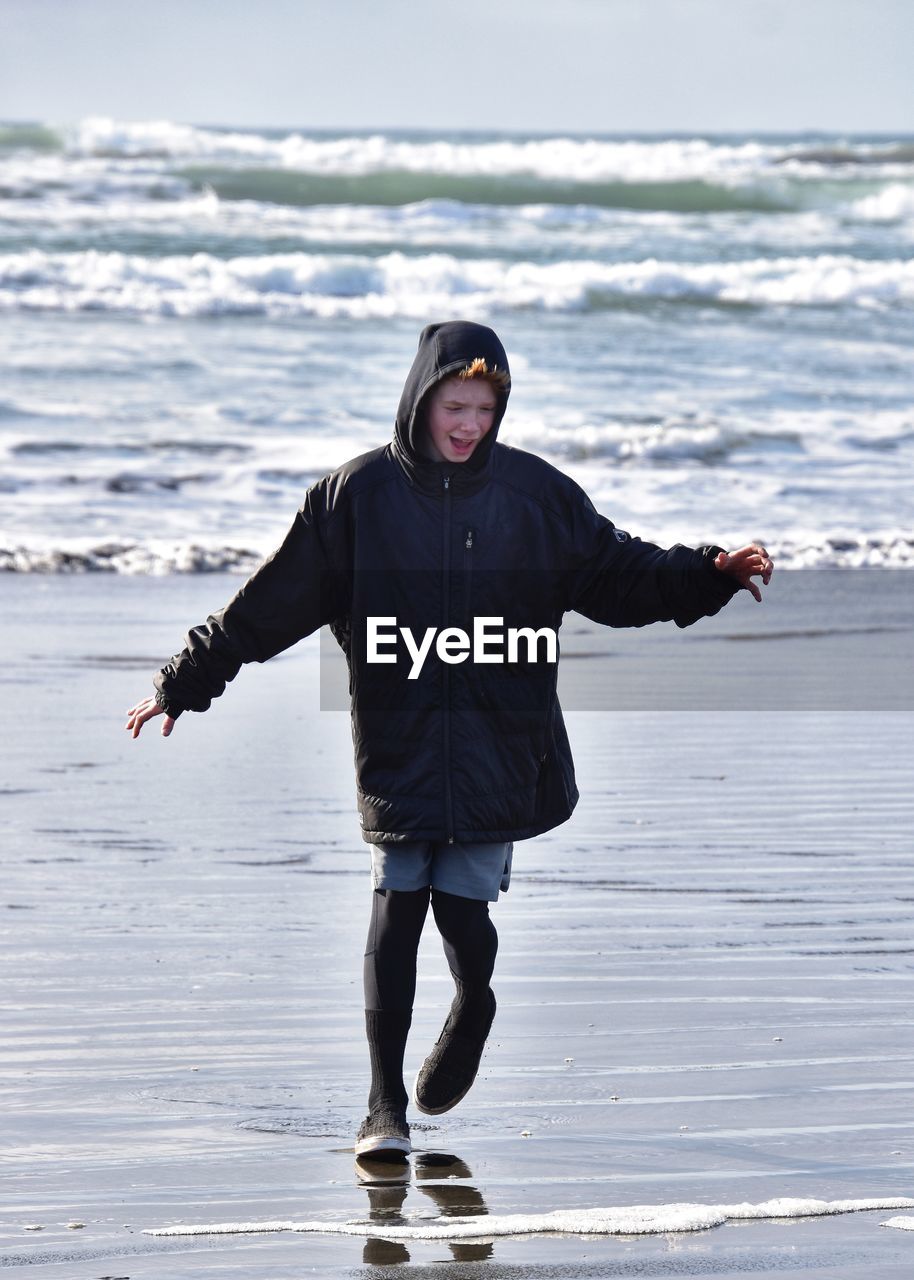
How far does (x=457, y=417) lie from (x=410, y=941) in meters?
0.98

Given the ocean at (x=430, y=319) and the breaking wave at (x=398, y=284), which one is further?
the breaking wave at (x=398, y=284)

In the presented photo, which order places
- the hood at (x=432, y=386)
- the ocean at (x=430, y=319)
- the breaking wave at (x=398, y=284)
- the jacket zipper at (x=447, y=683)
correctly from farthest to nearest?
the breaking wave at (x=398, y=284)
the ocean at (x=430, y=319)
the hood at (x=432, y=386)
the jacket zipper at (x=447, y=683)

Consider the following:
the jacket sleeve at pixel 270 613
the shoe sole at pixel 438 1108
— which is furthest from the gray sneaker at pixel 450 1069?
the jacket sleeve at pixel 270 613

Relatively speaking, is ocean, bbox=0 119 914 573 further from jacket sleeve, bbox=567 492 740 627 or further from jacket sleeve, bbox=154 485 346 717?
jacket sleeve, bbox=567 492 740 627

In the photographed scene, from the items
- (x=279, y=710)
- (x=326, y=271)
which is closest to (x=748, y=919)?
(x=279, y=710)

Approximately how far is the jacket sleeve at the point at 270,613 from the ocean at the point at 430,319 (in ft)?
31.3

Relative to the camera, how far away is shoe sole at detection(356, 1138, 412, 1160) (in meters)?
3.44

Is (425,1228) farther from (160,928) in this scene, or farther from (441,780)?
(160,928)

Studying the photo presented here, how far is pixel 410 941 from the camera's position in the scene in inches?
148

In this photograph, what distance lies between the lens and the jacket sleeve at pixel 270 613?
3.79 meters

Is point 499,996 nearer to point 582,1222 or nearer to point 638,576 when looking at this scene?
point 638,576

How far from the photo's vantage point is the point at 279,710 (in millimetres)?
8289

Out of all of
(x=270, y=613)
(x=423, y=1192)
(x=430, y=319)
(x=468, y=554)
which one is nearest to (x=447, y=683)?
(x=468, y=554)

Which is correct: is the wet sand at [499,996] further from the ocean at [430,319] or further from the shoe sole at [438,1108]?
the ocean at [430,319]
